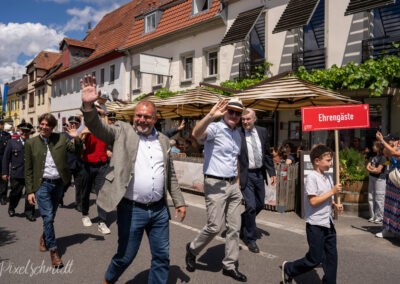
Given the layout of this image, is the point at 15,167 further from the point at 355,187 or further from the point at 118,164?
the point at 355,187

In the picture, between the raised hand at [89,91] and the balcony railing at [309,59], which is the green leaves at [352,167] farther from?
the raised hand at [89,91]

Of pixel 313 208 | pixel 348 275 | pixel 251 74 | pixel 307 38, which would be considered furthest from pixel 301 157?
pixel 251 74

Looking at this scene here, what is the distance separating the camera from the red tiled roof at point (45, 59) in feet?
140

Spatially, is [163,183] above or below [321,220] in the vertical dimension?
above

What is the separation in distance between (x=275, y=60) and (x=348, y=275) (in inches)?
432

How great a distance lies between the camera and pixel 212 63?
1844cm

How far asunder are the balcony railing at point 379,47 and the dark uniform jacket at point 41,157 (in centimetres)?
928

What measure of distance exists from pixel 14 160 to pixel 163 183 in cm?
653

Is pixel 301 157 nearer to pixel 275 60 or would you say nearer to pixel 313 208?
pixel 313 208

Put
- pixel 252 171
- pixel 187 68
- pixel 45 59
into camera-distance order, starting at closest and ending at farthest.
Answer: pixel 252 171 < pixel 187 68 < pixel 45 59

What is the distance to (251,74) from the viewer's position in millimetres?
15656

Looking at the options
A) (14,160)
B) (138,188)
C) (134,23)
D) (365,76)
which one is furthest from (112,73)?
(138,188)

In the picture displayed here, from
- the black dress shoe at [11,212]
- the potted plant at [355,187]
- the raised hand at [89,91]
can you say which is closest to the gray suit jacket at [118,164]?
the raised hand at [89,91]

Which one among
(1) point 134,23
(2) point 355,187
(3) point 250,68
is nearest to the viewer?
(2) point 355,187
